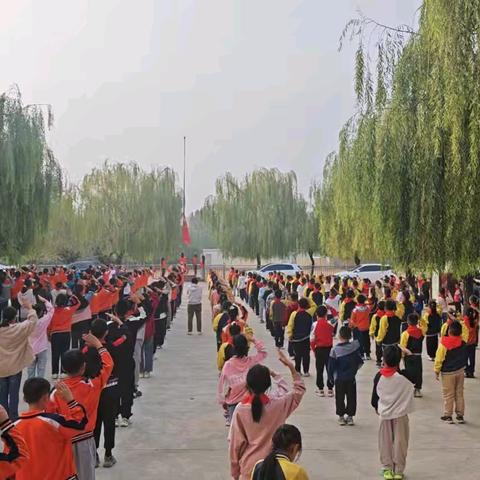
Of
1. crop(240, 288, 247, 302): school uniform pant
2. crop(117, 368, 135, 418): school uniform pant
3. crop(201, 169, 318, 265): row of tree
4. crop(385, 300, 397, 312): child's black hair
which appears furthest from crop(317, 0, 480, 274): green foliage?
crop(201, 169, 318, 265): row of tree

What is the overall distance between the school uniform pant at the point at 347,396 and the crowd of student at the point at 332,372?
0.01 metres

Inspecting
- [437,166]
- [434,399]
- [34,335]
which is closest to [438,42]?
[437,166]

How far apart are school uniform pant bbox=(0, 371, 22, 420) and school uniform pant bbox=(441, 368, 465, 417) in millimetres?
5408

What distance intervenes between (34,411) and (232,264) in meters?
46.7

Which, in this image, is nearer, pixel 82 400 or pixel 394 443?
pixel 82 400

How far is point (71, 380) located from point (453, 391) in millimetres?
5558

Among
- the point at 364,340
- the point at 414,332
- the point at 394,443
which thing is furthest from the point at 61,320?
the point at 394,443

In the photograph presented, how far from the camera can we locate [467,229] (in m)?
10.4

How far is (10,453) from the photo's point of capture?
3771 millimetres

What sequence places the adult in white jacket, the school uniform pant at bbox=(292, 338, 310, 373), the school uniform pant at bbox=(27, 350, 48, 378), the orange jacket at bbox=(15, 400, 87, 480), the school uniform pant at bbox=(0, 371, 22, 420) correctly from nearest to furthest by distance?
the orange jacket at bbox=(15, 400, 87, 480), the adult in white jacket, the school uniform pant at bbox=(0, 371, 22, 420), the school uniform pant at bbox=(27, 350, 48, 378), the school uniform pant at bbox=(292, 338, 310, 373)

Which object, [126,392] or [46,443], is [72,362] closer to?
[46,443]

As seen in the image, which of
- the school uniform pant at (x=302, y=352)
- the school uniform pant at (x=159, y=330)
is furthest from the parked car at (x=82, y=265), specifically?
the school uniform pant at (x=302, y=352)

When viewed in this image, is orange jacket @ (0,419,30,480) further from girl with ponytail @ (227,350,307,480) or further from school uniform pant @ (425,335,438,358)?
school uniform pant @ (425,335,438,358)

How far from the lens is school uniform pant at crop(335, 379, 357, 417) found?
8836 mm
